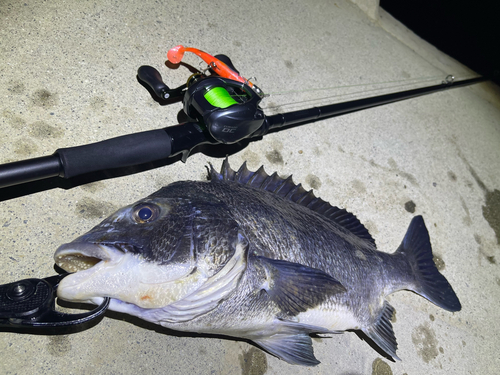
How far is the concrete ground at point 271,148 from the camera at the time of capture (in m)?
1.46

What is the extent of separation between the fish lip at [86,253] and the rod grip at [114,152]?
32cm

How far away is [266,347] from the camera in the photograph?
1555 millimetres

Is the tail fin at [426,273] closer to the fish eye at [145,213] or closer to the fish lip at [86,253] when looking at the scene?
the fish eye at [145,213]

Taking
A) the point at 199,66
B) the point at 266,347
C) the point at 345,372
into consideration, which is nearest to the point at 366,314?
the point at 345,372

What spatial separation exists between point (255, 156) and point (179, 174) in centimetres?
50

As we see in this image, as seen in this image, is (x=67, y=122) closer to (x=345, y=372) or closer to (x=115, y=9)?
(x=115, y=9)

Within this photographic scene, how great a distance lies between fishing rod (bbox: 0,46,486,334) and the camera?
113 centimetres

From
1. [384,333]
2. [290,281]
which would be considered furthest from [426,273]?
[290,281]

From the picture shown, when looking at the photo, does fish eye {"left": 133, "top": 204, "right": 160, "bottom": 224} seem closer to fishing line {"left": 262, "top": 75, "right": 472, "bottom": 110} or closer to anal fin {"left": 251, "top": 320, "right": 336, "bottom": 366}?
anal fin {"left": 251, "top": 320, "right": 336, "bottom": 366}

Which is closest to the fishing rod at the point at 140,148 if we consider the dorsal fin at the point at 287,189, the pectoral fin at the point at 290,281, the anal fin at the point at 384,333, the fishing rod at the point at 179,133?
the fishing rod at the point at 179,133

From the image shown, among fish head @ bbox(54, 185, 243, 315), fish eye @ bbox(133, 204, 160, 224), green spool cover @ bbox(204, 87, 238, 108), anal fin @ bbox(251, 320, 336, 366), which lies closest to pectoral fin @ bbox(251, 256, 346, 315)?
fish head @ bbox(54, 185, 243, 315)

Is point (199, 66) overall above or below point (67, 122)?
above

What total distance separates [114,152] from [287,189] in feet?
2.76

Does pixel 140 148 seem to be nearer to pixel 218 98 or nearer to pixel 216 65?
pixel 218 98
